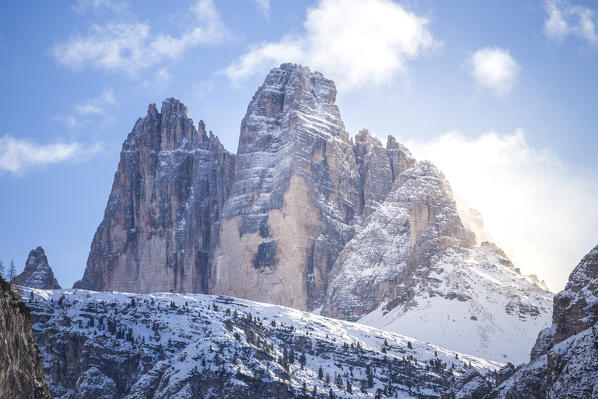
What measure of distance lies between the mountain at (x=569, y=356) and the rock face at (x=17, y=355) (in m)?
44.9

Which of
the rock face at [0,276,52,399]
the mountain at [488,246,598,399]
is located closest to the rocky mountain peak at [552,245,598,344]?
the mountain at [488,246,598,399]

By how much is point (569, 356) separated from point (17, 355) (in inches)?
1929

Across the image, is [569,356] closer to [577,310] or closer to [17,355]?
[17,355]

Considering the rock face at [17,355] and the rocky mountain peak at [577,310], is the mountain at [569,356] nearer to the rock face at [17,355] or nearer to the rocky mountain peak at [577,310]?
the rocky mountain peak at [577,310]

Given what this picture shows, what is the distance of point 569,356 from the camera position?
278 feet

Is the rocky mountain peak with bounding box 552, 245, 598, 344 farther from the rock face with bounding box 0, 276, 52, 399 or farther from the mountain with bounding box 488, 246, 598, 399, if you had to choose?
the rock face with bounding box 0, 276, 52, 399

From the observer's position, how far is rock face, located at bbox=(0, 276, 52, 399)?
73.9 metres

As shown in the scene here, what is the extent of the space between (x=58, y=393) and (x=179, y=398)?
41907 millimetres

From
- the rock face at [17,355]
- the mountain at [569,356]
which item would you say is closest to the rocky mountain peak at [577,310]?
the mountain at [569,356]

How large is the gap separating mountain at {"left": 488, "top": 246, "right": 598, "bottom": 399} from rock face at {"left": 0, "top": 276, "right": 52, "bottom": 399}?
44.9m

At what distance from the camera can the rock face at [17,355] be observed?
2908 inches

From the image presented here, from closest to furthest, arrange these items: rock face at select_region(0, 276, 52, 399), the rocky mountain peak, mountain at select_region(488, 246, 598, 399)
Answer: rock face at select_region(0, 276, 52, 399)
mountain at select_region(488, 246, 598, 399)
the rocky mountain peak

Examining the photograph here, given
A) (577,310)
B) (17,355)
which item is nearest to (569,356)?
(17,355)

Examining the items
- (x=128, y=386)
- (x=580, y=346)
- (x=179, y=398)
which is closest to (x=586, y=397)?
(x=580, y=346)
